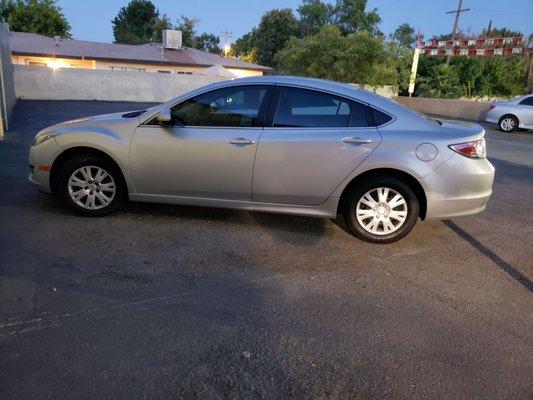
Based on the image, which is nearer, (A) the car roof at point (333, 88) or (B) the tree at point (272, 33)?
(A) the car roof at point (333, 88)

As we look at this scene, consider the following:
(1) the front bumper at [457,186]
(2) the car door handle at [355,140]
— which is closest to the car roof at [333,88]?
(2) the car door handle at [355,140]

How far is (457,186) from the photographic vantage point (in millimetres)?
4824

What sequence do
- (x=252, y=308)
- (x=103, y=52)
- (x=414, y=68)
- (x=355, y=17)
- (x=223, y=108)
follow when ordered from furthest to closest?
1. (x=355, y=17)
2. (x=103, y=52)
3. (x=414, y=68)
4. (x=223, y=108)
5. (x=252, y=308)

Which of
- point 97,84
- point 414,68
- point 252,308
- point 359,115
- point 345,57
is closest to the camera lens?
point 252,308

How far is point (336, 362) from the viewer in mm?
2973

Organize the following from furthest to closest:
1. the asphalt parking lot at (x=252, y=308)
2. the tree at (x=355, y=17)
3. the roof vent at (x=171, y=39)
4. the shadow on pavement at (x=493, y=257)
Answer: the tree at (x=355, y=17), the roof vent at (x=171, y=39), the shadow on pavement at (x=493, y=257), the asphalt parking lot at (x=252, y=308)

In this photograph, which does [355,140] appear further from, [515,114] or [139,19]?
[139,19]

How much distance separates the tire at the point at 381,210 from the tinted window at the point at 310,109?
2.40ft

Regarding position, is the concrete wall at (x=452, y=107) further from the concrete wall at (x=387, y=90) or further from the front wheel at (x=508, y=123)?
the front wheel at (x=508, y=123)

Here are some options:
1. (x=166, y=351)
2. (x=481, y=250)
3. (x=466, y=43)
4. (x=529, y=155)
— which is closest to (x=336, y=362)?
(x=166, y=351)

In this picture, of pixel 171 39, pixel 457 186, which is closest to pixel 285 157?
pixel 457 186

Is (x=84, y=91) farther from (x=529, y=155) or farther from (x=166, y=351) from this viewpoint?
(x=166, y=351)

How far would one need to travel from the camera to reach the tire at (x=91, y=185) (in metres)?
5.25

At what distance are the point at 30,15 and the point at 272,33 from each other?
81.6 feet
